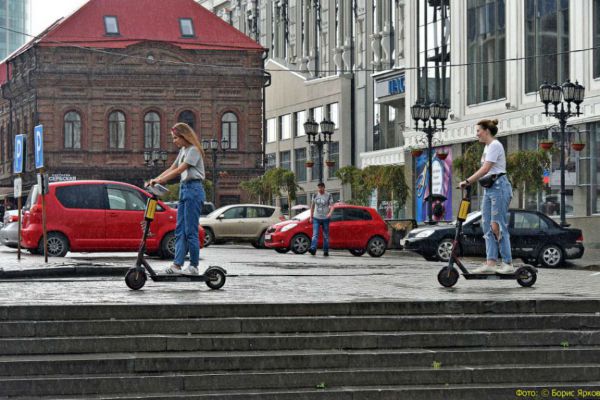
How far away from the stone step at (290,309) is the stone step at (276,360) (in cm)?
76

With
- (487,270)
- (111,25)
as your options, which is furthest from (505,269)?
(111,25)

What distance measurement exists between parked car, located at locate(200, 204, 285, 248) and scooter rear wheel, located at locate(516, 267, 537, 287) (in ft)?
86.9

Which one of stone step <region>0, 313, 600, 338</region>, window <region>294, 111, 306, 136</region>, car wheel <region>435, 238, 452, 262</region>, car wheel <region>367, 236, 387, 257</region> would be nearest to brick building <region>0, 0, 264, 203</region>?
window <region>294, 111, 306, 136</region>

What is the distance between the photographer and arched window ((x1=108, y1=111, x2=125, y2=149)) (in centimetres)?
7706

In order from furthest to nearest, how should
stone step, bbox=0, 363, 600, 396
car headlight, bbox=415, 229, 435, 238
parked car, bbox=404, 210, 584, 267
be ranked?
car headlight, bbox=415, 229, 435, 238 → parked car, bbox=404, 210, 584, 267 → stone step, bbox=0, 363, 600, 396

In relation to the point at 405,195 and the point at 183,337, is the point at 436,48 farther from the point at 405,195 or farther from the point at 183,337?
the point at 183,337

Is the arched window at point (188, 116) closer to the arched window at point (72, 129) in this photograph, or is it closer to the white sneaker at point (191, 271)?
the arched window at point (72, 129)

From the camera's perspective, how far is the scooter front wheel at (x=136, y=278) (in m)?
14.4

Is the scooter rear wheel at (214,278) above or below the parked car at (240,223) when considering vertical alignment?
below

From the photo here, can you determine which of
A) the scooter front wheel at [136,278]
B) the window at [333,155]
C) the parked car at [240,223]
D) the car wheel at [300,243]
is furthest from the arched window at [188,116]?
the scooter front wheel at [136,278]

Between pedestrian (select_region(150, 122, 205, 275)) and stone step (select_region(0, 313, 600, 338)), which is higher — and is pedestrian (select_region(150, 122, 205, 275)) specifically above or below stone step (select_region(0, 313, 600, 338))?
above

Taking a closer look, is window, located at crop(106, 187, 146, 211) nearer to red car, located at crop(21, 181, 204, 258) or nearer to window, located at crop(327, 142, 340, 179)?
red car, located at crop(21, 181, 204, 258)

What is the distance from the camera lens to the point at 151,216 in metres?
14.2

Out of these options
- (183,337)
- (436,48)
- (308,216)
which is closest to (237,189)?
(436,48)
